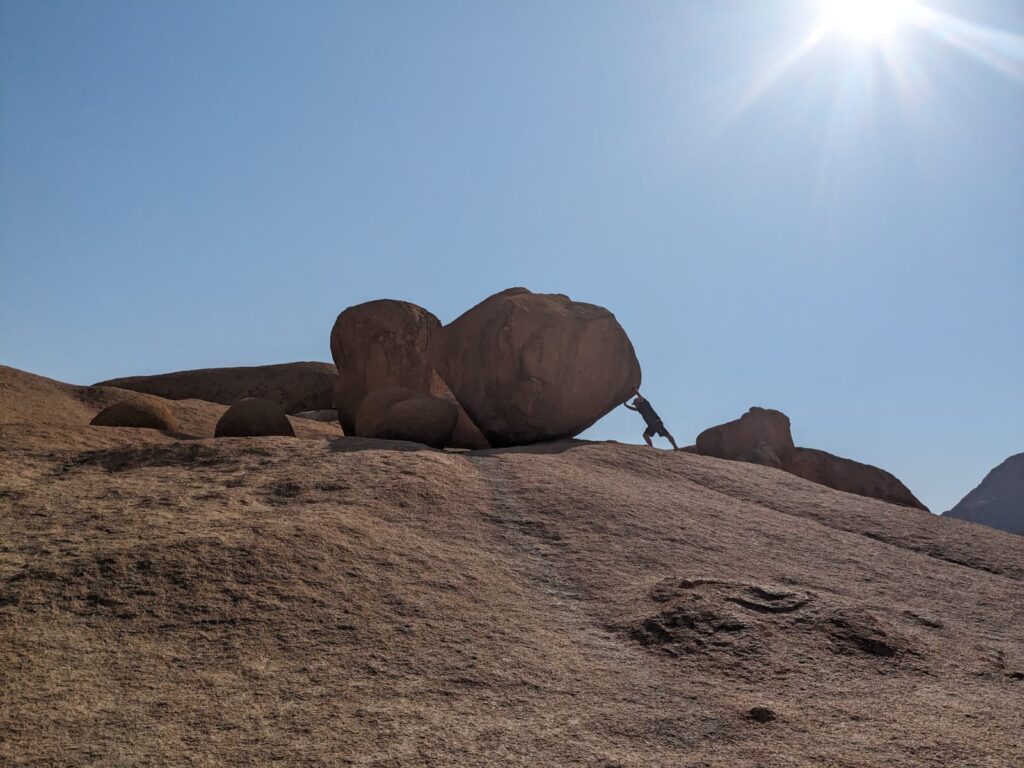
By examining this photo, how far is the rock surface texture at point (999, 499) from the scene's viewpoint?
3684cm

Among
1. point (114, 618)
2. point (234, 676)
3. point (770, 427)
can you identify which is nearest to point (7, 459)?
point (114, 618)

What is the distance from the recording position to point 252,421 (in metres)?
10.3

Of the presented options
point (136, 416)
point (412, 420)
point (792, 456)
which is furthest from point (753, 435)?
point (136, 416)

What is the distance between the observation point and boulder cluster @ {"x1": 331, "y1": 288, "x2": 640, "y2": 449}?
10.5 meters

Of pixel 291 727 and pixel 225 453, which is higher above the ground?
pixel 225 453

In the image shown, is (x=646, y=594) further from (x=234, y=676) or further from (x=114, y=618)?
(x=114, y=618)

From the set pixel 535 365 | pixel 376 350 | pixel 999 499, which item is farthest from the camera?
pixel 999 499

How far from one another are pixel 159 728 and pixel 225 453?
14.8 ft

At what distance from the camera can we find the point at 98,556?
5.00 meters

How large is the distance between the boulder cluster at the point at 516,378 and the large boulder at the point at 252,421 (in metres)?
0.94

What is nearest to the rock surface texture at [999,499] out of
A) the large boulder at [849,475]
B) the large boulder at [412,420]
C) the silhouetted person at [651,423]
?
the large boulder at [849,475]

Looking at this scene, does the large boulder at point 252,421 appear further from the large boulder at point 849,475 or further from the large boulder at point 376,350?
the large boulder at point 849,475

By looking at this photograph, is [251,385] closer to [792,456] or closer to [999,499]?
[792,456]

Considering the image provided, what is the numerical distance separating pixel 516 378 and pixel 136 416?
186 inches
